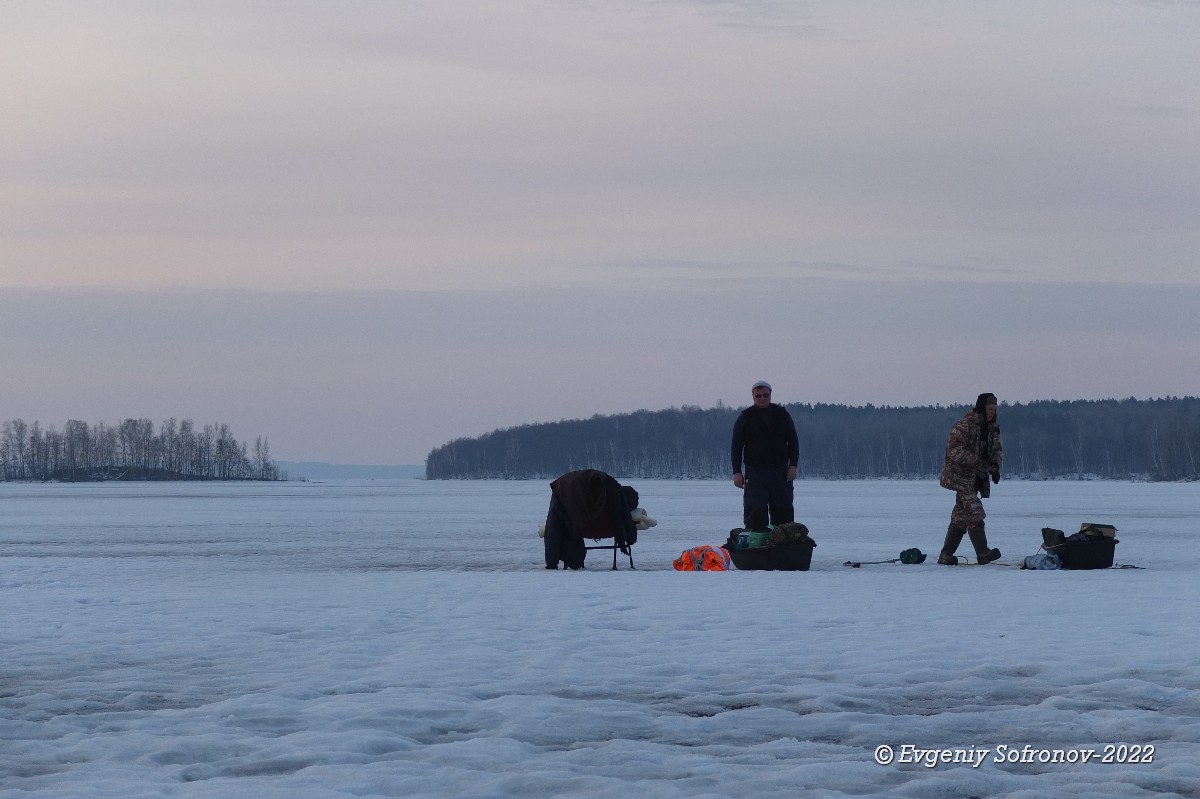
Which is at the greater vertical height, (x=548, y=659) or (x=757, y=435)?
(x=757, y=435)

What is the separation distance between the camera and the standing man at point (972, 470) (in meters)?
13.2

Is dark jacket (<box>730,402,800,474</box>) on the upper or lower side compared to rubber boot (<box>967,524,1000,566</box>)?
upper

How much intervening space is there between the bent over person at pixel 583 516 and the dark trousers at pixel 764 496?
3.80 ft

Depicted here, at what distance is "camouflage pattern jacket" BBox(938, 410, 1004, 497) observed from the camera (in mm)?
13242

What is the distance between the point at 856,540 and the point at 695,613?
11533 mm

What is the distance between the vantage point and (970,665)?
22.2ft

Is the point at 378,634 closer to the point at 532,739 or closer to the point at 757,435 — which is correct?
the point at 532,739

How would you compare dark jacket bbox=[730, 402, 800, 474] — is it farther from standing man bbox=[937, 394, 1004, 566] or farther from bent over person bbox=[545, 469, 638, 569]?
standing man bbox=[937, 394, 1004, 566]

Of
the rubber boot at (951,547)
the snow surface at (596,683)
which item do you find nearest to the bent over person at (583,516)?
the snow surface at (596,683)

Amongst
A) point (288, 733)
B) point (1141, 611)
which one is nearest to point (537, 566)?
point (1141, 611)

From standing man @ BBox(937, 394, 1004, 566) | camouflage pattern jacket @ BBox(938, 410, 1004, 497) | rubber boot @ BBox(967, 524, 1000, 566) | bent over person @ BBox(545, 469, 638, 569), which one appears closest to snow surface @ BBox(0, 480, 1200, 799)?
rubber boot @ BBox(967, 524, 1000, 566)

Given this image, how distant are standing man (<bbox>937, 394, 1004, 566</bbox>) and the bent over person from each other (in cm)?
308

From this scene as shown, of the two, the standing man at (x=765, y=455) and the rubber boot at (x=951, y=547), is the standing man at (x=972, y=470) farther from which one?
the standing man at (x=765, y=455)

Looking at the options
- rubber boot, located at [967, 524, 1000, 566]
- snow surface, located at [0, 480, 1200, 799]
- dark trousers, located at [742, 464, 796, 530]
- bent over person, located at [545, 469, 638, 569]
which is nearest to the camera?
snow surface, located at [0, 480, 1200, 799]
